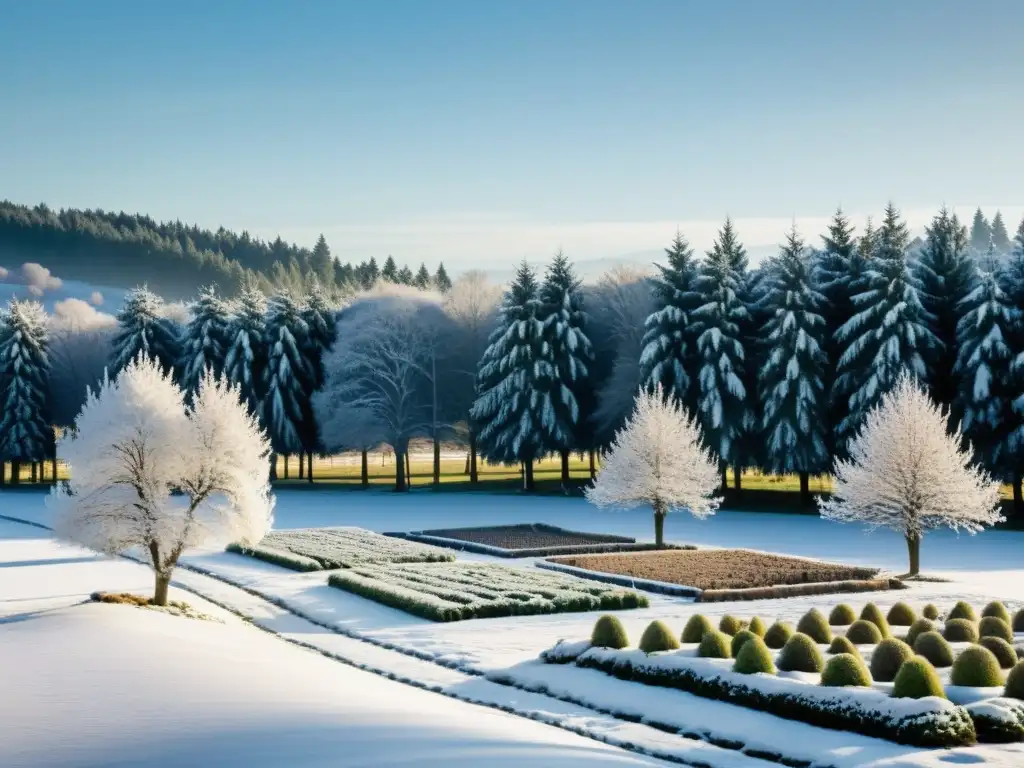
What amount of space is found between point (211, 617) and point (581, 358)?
41.4 m

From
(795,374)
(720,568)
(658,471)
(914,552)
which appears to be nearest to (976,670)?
(720,568)

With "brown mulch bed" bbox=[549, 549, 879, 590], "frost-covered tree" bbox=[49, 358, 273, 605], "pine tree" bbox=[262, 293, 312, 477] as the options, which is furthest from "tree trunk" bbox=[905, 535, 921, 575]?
"pine tree" bbox=[262, 293, 312, 477]

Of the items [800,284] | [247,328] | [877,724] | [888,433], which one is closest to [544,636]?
[877,724]

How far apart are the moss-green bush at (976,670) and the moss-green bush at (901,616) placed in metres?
6.54

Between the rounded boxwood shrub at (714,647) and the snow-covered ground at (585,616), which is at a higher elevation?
the rounded boxwood shrub at (714,647)

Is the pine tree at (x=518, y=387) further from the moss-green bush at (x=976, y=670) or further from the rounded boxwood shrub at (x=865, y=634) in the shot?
the moss-green bush at (x=976, y=670)

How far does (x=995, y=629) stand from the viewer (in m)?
22.1

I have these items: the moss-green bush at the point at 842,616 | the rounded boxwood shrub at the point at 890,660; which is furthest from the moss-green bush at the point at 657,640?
the moss-green bush at the point at 842,616

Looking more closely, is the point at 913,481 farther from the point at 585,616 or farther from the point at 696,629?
the point at 696,629

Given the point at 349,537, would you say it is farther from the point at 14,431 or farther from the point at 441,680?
the point at 14,431

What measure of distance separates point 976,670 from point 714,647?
166 inches

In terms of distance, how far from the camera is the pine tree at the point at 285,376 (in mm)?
71062

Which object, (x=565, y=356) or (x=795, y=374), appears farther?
(x=565, y=356)

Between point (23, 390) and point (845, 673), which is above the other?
point (23, 390)
